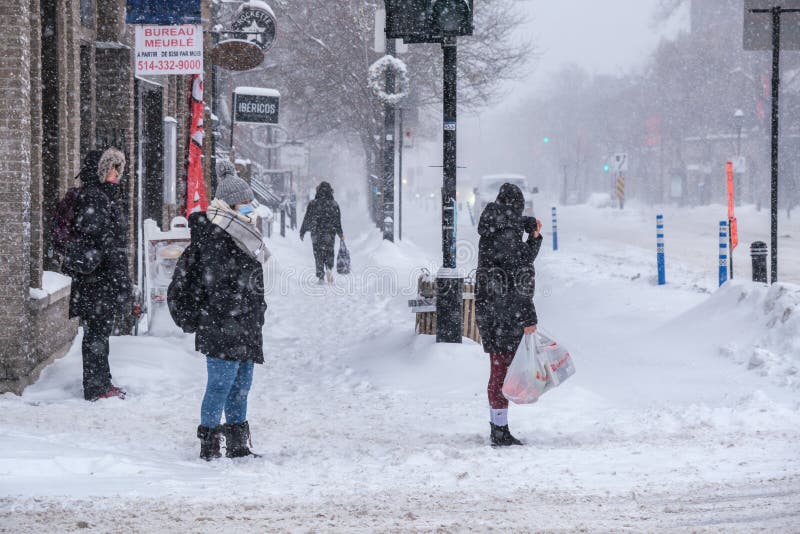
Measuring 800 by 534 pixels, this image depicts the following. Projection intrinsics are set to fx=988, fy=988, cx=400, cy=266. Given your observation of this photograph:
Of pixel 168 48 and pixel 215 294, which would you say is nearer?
pixel 215 294

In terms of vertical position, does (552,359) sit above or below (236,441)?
above

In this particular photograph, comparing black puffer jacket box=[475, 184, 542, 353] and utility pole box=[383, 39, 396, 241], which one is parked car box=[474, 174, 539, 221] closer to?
utility pole box=[383, 39, 396, 241]

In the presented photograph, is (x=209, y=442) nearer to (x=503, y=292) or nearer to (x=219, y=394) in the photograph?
(x=219, y=394)

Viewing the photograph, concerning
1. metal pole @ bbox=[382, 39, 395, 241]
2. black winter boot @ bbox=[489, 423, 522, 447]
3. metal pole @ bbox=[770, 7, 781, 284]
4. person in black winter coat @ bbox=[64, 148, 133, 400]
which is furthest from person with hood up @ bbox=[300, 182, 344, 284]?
black winter boot @ bbox=[489, 423, 522, 447]

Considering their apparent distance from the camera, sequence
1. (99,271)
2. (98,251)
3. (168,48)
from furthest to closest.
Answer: (168,48)
(99,271)
(98,251)

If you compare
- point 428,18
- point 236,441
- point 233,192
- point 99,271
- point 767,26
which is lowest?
point 236,441

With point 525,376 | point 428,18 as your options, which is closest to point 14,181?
point 428,18

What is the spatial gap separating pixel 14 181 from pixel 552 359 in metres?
4.45

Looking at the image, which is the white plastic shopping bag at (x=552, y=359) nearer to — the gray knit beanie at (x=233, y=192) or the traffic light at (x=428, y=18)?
the gray knit beanie at (x=233, y=192)

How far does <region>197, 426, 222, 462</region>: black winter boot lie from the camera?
6.20 meters

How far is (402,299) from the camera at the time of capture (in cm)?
1551

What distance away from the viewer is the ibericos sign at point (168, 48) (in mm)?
9695

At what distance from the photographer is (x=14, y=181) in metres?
7.86

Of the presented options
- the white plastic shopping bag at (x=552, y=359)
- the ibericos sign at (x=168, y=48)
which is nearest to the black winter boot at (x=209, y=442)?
the white plastic shopping bag at (x=552, y=359)
